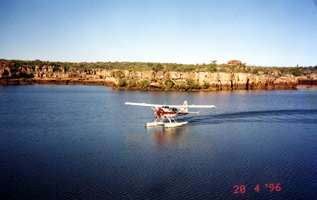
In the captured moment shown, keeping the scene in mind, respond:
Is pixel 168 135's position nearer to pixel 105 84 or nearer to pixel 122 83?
pixel 122 83

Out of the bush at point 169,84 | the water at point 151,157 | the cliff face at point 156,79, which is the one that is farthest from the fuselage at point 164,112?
the bush at point 169,84

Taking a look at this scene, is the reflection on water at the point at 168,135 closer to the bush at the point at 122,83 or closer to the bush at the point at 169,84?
the bush at the point at 169,84

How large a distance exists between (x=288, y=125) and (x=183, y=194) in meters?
22.9

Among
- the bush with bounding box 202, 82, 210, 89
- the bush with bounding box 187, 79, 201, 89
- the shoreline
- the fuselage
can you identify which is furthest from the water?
the bush with bounding box 202, 82, 210, 89

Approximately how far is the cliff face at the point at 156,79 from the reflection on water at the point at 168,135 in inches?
1896

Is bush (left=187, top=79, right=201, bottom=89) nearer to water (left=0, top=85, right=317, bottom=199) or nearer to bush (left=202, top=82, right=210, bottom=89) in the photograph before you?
bush (left=202, top=82, right=210, bottom=89)

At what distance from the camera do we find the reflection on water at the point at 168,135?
2805 centimetres

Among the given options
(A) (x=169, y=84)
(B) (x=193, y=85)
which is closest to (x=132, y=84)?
(A) (x=169, y=84)

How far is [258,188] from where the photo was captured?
1825cm

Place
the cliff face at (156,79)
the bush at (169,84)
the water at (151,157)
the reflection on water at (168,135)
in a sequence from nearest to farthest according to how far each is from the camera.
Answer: the water at (151,157) < the reflection on water at (168,135) < the bush at (169,84) < the cliff face at (156,79)

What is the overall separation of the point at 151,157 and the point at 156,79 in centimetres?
6714

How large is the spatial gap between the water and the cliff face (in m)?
44.6

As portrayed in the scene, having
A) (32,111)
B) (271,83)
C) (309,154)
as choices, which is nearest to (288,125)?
(309,154)

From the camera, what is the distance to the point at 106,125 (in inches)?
1345
